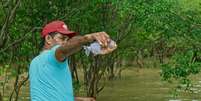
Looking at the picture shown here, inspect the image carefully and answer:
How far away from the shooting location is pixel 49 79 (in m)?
3.93

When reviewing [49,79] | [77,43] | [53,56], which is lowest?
[49,79]

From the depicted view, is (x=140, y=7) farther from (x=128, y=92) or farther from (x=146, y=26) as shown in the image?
(x=128, y=92)

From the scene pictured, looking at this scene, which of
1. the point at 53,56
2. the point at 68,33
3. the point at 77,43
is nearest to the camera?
the point at 77,43

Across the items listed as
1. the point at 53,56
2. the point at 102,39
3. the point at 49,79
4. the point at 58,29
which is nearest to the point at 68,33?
the point at 58,29

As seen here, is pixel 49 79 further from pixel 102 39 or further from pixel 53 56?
pixel 102 39

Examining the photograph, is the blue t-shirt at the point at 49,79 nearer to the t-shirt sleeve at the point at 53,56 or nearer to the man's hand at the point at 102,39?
the t-shirt sleeve at the point at 53,56

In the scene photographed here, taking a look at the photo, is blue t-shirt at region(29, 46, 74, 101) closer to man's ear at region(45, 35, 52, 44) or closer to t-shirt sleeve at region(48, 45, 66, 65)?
t-shirt sleeve at region(48, 45, 66, 65)

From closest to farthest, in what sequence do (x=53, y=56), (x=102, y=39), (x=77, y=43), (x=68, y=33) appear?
(x=102, y=39)
(x=77, y=43)
(x=53, y=56)
(x=68, y=33)

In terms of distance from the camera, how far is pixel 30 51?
52.2 feet

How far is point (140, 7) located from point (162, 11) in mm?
603

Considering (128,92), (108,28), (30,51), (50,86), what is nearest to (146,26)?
(30,51)

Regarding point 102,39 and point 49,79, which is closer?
point 102,39

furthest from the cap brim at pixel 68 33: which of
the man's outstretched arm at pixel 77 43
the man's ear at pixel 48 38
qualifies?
the man's outstretched arm at pixel 77 43

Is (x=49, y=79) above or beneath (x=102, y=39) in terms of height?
beneath
